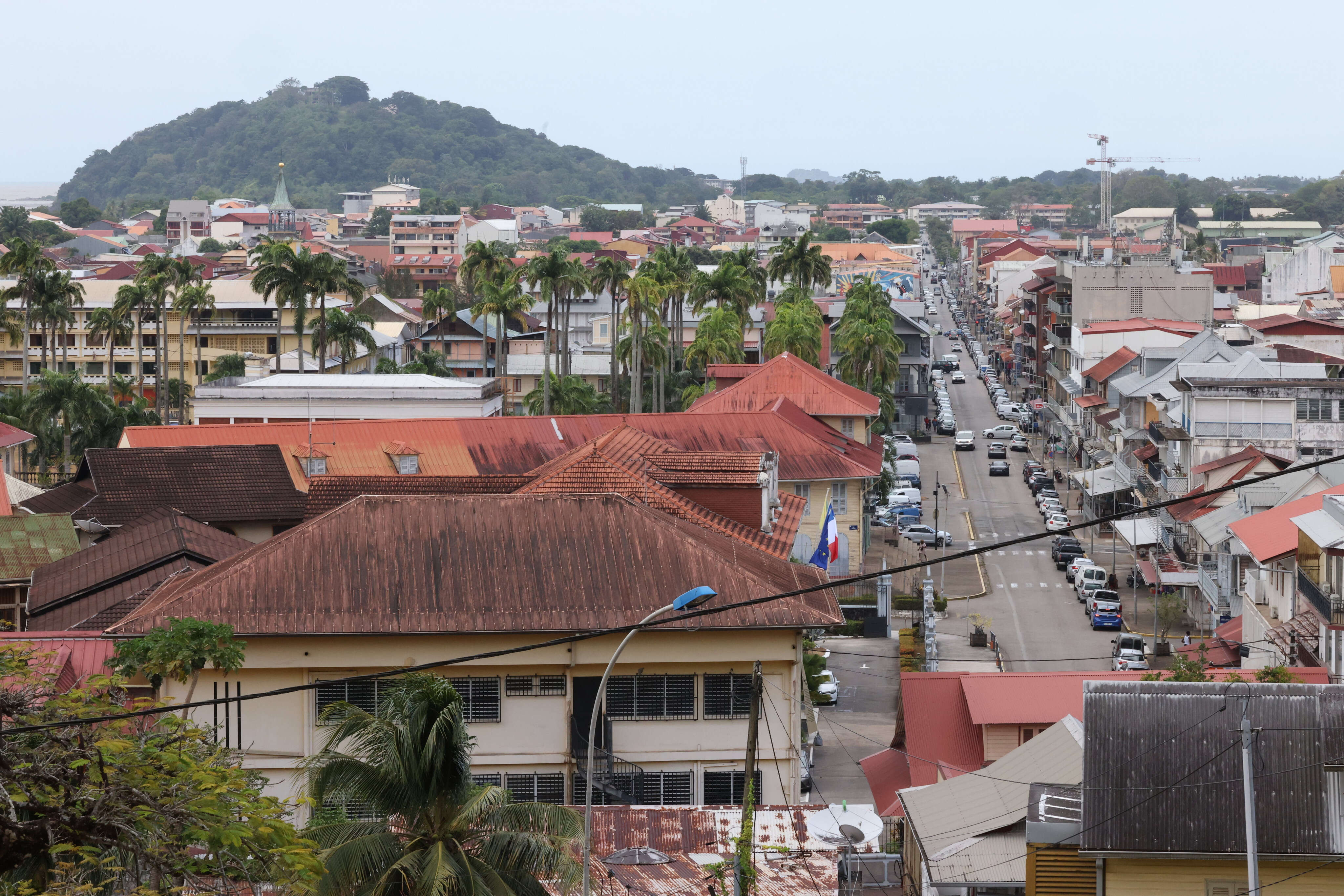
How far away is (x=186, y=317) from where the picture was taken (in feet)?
373

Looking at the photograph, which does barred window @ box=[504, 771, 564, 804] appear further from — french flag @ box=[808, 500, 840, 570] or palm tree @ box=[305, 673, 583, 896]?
french flag @ box=[808, 500, 840, 570]

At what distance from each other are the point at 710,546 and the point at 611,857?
8.11 m

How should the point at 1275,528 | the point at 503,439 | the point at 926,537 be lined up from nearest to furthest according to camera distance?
1. the point at 1275,528
2. the point at 503,439
3. the point at 926,537

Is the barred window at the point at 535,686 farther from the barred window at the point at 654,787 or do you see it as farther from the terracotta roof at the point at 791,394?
the terracotta roof at the point at 791,394

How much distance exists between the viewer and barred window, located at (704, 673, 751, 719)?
28344mm

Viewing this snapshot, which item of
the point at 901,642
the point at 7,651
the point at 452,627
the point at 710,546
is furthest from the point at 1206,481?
the point at 7,651

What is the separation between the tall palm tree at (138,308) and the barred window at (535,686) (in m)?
82.3

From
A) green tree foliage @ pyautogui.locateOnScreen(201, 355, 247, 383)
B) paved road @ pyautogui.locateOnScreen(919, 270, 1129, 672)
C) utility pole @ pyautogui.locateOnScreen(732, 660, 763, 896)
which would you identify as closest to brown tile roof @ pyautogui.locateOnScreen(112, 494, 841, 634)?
utility pole @ pyautogui.locateOnScreen(732, 660, 763, 896)

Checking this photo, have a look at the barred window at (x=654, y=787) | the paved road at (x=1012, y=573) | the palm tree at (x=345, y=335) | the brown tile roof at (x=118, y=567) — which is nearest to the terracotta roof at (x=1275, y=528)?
the paved road at (x=1012, y=573)

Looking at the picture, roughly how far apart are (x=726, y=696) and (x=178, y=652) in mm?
9063

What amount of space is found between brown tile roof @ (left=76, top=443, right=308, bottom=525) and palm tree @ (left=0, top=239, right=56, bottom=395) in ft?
170

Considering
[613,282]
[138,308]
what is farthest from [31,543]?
[138,308]

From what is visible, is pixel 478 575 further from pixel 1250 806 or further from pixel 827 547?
pixel 827 547

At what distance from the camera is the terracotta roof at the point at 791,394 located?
231 feet
